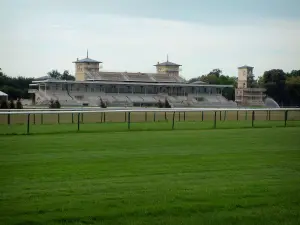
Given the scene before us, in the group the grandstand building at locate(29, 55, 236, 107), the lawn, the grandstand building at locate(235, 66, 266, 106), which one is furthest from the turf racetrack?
the grandstand building at locate(235, 66, 266, 106)

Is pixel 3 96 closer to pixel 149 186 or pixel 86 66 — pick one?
pixel 149 186

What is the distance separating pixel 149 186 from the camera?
7.17 meters

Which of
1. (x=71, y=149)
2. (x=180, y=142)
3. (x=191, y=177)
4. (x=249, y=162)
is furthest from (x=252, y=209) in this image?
(x=180, y=142)

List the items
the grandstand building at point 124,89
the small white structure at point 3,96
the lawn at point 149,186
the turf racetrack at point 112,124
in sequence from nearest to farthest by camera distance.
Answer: the lawn at point 149,186 → the turf racetrack at point 112,124 → the small white structure at point 3,96 → the grandstand building at point 124,89

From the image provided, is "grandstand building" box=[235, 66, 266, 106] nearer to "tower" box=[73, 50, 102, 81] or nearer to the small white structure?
"tower" box=[73, 50, 102, 81]

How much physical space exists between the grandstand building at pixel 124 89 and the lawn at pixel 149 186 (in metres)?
55.3

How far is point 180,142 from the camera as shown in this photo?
13.9m

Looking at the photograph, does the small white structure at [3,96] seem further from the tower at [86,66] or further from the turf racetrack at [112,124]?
the tower at [86,66]

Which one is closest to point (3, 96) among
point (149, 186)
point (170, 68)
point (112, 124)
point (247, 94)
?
point (112, 124)

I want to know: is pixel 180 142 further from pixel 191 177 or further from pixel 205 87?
pixel 205 87

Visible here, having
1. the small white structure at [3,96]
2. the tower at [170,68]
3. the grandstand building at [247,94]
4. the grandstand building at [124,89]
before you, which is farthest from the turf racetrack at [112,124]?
the tower at [170,68]

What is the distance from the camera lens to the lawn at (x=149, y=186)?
5.63 meters

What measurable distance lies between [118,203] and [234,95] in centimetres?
8139

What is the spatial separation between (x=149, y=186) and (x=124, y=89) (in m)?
72.1
